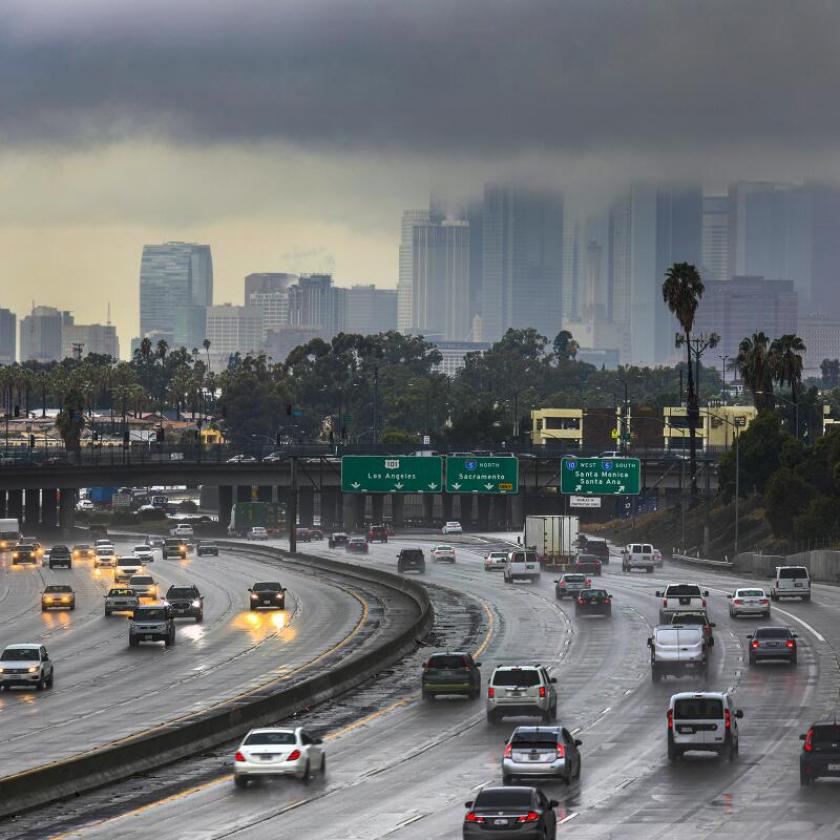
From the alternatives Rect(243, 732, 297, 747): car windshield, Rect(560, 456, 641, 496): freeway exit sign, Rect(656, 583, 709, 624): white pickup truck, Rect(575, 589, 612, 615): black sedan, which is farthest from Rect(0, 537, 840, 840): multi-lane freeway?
Rect(560, 456, 641, 496): freeway exit sign

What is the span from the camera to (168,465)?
164 m

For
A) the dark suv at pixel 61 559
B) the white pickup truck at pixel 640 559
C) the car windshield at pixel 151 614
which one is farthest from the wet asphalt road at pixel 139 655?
the white pickup truck at pixel 640 559

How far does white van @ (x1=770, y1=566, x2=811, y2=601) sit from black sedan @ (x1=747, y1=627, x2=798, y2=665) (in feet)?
107

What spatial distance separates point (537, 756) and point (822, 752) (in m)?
6.60

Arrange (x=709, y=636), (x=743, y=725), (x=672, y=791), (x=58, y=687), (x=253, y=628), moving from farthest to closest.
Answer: (x=253, y=628), (x=709, y=636), (x=58, y=687), (x=743, y=725), (x=672, y=791)

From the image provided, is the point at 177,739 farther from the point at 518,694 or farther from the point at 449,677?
the point at 449,677

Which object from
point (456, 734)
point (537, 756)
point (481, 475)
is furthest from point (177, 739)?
point (481, 475)

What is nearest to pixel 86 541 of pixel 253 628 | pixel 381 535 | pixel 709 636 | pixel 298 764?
pixel 381 535

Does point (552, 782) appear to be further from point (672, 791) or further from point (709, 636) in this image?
point (709, 636)

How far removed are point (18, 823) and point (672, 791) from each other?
48.4 feet

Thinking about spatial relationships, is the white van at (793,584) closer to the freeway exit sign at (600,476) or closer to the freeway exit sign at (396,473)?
the freeway exit sign at (600,476)

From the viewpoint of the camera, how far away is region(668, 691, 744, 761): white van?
4691 centimetres

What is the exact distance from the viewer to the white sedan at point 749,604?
90562mm

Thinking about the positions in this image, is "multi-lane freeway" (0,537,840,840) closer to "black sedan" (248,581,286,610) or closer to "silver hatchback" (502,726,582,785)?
"silver hatchback" (502,726,582,785)
